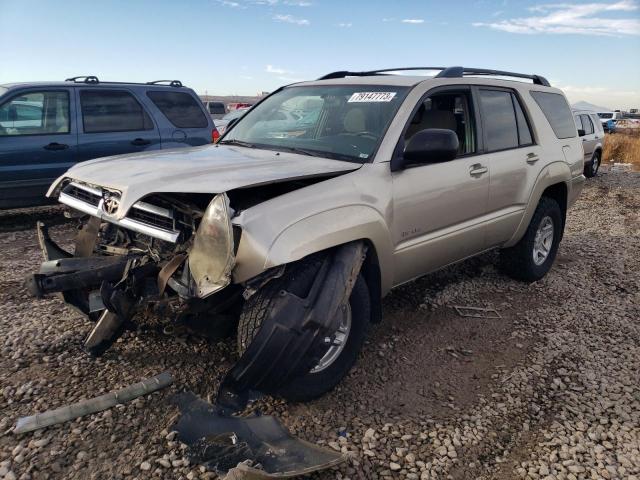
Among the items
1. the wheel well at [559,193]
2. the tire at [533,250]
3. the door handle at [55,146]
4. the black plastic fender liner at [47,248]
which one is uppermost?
the door handle at [55,146]

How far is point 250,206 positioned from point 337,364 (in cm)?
103

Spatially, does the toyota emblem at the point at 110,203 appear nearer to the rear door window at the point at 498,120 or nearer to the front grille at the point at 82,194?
the front grille at the point at 82,194

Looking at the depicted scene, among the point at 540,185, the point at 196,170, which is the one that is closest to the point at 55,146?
the point at 196,170

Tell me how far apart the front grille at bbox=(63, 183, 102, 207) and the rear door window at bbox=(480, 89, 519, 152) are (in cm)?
282

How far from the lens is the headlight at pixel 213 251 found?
2.32m

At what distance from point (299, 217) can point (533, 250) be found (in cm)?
306

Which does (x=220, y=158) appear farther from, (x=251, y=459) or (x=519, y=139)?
(x=519, y=139)

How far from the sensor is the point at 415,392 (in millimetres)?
3027

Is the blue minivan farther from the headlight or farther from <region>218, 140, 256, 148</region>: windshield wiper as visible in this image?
the headlight

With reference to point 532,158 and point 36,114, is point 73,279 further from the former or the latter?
point 36,114

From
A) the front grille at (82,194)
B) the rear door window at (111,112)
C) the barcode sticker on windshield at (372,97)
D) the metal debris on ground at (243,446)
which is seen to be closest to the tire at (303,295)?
the metal debris on ground at (243,446)

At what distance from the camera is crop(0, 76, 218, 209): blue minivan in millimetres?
6133

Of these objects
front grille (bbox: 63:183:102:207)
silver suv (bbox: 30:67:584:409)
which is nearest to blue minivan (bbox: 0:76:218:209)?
silver suv (bbox: 30:67:584:409)

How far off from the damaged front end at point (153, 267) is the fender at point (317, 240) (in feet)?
0.36
